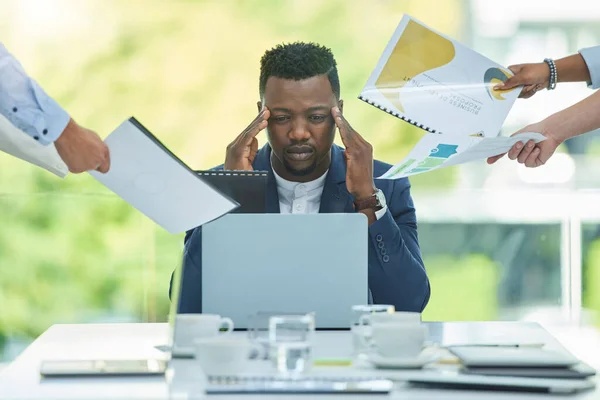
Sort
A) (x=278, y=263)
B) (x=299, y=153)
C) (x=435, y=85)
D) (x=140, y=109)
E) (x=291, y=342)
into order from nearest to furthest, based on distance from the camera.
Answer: (x=291, y=342), (x=278, y=263), (x=435, y=85), (x=299, y=153), (x=140, y=109)

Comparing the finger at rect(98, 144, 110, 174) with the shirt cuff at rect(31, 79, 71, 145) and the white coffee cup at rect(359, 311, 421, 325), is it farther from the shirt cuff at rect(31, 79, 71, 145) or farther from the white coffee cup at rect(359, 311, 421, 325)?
the white coffee cup at rect(359, 311, 421, 325)

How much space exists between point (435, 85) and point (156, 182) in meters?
0.82

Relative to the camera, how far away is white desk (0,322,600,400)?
146cm

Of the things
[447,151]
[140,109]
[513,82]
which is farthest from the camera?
[140,109]

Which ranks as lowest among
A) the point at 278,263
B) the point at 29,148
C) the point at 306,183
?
the point at 278,263

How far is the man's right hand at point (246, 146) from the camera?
2609mm

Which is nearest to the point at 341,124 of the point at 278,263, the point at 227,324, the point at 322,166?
the point at 322,166

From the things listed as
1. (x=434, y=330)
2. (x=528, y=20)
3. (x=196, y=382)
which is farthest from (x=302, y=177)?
(x=528, y=20)

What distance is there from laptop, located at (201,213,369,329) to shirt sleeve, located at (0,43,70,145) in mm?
364

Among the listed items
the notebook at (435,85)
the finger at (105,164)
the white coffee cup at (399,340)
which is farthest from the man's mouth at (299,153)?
the white coffee cup at (399,340)

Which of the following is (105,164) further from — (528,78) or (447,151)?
(528,78)

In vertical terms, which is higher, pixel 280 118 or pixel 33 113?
pixel 280 118

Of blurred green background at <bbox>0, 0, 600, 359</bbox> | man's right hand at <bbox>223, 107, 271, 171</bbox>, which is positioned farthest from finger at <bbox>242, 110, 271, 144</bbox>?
blurred green background at <bbox>0, 0, 600, 359</bbox>

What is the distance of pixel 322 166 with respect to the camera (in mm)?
2695
